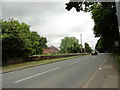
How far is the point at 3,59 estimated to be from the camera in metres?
20.2

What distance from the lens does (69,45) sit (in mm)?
92562

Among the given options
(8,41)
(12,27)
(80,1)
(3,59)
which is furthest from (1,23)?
(80,1)

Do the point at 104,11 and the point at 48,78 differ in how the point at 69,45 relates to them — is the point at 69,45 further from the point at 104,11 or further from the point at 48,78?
the point at 48,78

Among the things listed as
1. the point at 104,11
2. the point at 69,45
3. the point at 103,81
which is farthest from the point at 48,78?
the point at 69,45

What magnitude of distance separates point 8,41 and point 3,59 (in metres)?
3.16

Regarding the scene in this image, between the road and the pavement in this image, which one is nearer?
the pavement

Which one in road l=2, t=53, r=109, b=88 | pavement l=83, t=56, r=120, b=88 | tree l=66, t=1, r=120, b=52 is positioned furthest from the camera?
tree l=66, t=1, r=120, b=52

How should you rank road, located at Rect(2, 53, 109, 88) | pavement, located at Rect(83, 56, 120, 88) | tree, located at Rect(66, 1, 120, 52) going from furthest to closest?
tree, located at Rect(66, 1, 120, 52) < road, located at Rect(2, 53, 109, 88) < pavement, located at Rect(83, 56, 120, 88)

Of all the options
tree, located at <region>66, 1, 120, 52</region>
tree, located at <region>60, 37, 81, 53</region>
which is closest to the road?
tree, located at <region>66, 1, 120, 52</region>

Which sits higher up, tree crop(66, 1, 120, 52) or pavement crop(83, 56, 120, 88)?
tree crop(66, 1, 120, 52)

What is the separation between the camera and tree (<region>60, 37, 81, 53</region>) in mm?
88000

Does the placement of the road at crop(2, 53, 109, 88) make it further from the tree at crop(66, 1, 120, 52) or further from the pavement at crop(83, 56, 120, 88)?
the tree at crop(66, 1, 120, 52)

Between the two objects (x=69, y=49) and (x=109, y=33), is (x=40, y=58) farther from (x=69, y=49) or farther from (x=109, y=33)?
(x=69, y=49)

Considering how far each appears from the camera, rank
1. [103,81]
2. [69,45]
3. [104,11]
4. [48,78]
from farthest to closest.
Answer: [69,45]
[104,11]
[48,78]
[103,81]
